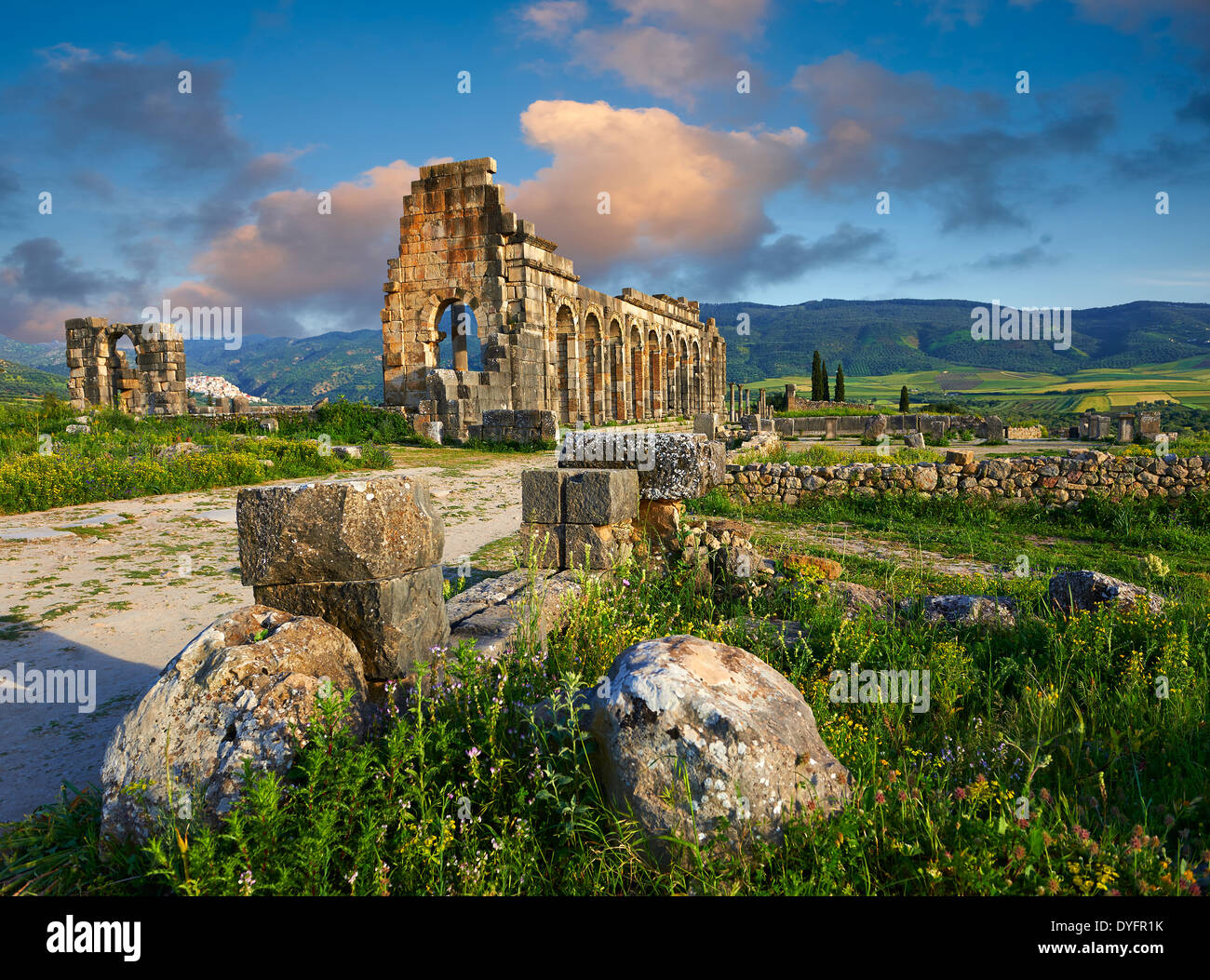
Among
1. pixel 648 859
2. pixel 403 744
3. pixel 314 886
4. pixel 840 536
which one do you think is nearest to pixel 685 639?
pixel 648 859

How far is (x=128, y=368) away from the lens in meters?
28.9

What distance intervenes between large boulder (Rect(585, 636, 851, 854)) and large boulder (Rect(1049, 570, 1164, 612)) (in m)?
3.46

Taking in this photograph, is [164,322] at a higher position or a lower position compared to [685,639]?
higher

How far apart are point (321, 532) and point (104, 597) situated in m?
3.94

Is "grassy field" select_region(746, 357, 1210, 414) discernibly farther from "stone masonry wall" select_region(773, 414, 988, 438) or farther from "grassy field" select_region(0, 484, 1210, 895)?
"grassy field" select_region(0, 484, 1210, 895)

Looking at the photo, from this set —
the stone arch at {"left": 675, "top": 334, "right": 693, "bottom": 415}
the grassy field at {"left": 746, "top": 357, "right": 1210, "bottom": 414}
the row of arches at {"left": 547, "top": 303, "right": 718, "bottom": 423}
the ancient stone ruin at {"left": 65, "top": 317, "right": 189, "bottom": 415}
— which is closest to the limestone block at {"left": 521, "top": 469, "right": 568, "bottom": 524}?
the row of arches at {"left": 547, "top": 303, "right": 718, "bottom": 423}

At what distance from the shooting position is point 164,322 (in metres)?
26.6

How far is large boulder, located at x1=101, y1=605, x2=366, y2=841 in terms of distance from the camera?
8.29ft

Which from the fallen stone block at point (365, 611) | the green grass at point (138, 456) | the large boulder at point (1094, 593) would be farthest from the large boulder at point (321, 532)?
the green grass at point (138, 456)

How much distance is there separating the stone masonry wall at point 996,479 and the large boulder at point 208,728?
8936mm

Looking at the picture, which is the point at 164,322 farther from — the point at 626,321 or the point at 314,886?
the point at 314,886

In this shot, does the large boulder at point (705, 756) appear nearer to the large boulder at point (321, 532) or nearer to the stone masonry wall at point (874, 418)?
the large boulder at point (321, 532)

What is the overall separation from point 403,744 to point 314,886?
584 millimetres

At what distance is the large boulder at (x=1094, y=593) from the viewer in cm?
495
